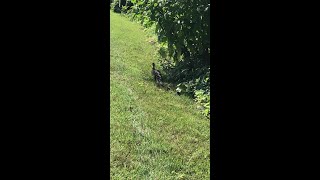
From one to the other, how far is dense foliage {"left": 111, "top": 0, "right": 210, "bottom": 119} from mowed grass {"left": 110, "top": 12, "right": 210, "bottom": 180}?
462mm

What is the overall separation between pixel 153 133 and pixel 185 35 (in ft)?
9.29

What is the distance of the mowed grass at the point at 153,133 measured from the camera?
3410mm

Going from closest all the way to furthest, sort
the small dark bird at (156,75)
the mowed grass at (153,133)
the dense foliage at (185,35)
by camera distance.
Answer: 1. the mowed grass at (153,133)
2. the dense foliage at (185,35)
3. the small dark bird at (156,75)

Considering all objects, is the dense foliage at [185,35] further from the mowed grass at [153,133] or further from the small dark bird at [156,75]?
the mowed grass at [153,133]

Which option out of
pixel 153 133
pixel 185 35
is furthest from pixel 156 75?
pixel 153 133

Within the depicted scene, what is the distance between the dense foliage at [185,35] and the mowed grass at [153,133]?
462 mm

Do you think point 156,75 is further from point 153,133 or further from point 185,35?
point 153,133

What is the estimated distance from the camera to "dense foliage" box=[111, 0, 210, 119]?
620cm

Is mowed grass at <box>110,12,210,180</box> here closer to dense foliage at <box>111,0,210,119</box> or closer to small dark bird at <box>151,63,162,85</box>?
small dark bird at <box>151,63,162,85</box>

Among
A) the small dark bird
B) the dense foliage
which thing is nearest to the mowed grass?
the small dark bird

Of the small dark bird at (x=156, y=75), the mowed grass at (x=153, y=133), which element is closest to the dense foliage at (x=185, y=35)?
the small dark bird at (x=156, y=75)
